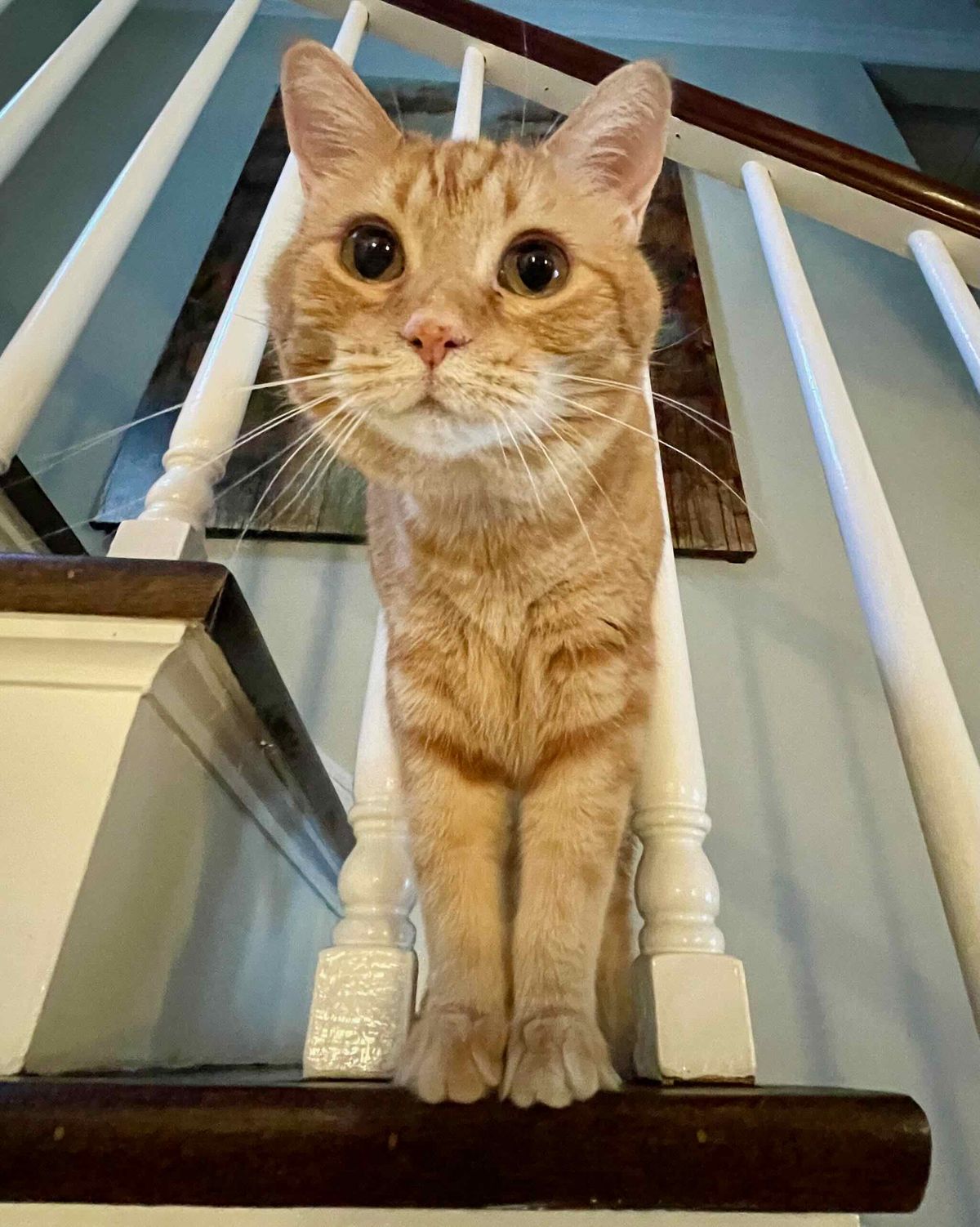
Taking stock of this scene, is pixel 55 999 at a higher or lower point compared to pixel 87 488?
lower

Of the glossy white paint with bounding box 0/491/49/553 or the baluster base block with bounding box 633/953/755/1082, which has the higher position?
the glossy white paint with bounding box 0/491/49/553

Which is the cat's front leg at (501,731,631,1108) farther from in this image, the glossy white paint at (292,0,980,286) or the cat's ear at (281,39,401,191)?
the glossy white paint at (292,0,980,286)

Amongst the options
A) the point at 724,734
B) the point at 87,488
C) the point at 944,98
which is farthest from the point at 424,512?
the point at 944,98

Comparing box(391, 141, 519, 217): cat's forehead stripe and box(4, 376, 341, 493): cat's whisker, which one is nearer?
box(4, 376, 341, 493): cat's whisker

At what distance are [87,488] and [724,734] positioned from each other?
130 centimetres

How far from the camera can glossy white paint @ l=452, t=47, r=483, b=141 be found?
100 centimetres

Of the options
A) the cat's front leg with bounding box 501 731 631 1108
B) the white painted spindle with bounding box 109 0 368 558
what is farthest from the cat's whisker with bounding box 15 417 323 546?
the cat's front leg with bounding box 501 731 631 1108

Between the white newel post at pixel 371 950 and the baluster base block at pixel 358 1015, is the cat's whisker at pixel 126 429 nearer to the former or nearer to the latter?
the white newel post at pixel 371 950

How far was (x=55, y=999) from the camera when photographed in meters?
0.45

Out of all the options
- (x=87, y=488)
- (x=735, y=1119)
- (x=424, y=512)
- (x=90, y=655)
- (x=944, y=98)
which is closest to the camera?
(x=735, y=1119)

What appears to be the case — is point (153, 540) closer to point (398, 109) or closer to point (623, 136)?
point (623, 136)

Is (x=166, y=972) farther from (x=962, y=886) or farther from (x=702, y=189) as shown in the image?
(x=702, y=189)

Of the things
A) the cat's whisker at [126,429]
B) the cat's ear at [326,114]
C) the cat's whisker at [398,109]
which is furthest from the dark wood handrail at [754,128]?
the cat's whisker at [126,429]

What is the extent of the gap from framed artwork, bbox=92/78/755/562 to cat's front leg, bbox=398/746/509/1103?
0.74 metres
